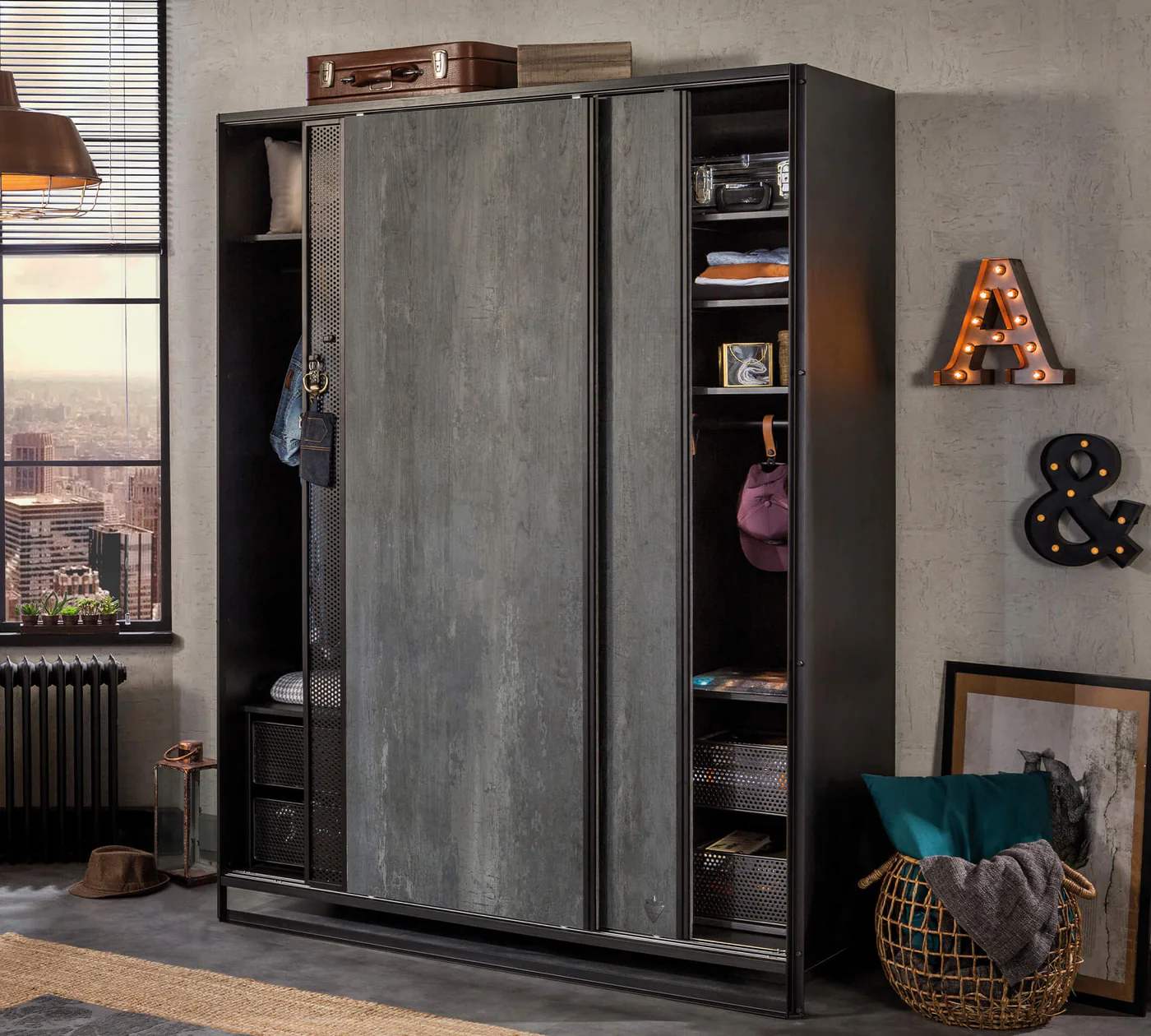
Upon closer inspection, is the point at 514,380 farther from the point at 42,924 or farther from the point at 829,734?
the point at 42,924

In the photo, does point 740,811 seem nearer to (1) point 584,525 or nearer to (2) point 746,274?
(1) point 584,525

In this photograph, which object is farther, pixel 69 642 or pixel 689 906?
pixel 69 642

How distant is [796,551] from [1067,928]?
3.53 feet

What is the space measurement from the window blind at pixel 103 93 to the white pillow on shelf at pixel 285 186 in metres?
0.84

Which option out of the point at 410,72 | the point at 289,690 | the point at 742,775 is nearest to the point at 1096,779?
the point at 742,775

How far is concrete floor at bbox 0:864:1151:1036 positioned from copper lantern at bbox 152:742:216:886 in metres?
0.13

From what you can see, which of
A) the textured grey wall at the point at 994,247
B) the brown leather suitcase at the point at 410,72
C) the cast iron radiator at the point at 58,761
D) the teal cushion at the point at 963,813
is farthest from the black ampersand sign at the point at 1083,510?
the cast iron radiator at the point at 58,761

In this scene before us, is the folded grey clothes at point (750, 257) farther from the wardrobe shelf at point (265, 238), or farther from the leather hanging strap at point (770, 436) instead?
the wardrobe shelf at point (265, 238)

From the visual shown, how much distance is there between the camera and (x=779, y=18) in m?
4.13

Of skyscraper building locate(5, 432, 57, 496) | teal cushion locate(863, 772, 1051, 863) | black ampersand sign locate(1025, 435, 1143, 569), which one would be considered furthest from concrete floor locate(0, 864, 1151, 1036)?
skyscraper building locate(5, 432, 57, 496)

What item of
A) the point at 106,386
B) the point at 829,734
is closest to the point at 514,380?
the point at 829,734

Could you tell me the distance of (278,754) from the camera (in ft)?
14.5

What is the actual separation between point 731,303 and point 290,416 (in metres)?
1.41

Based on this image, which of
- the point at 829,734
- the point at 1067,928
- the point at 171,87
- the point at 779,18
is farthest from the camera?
the point at 171,87
